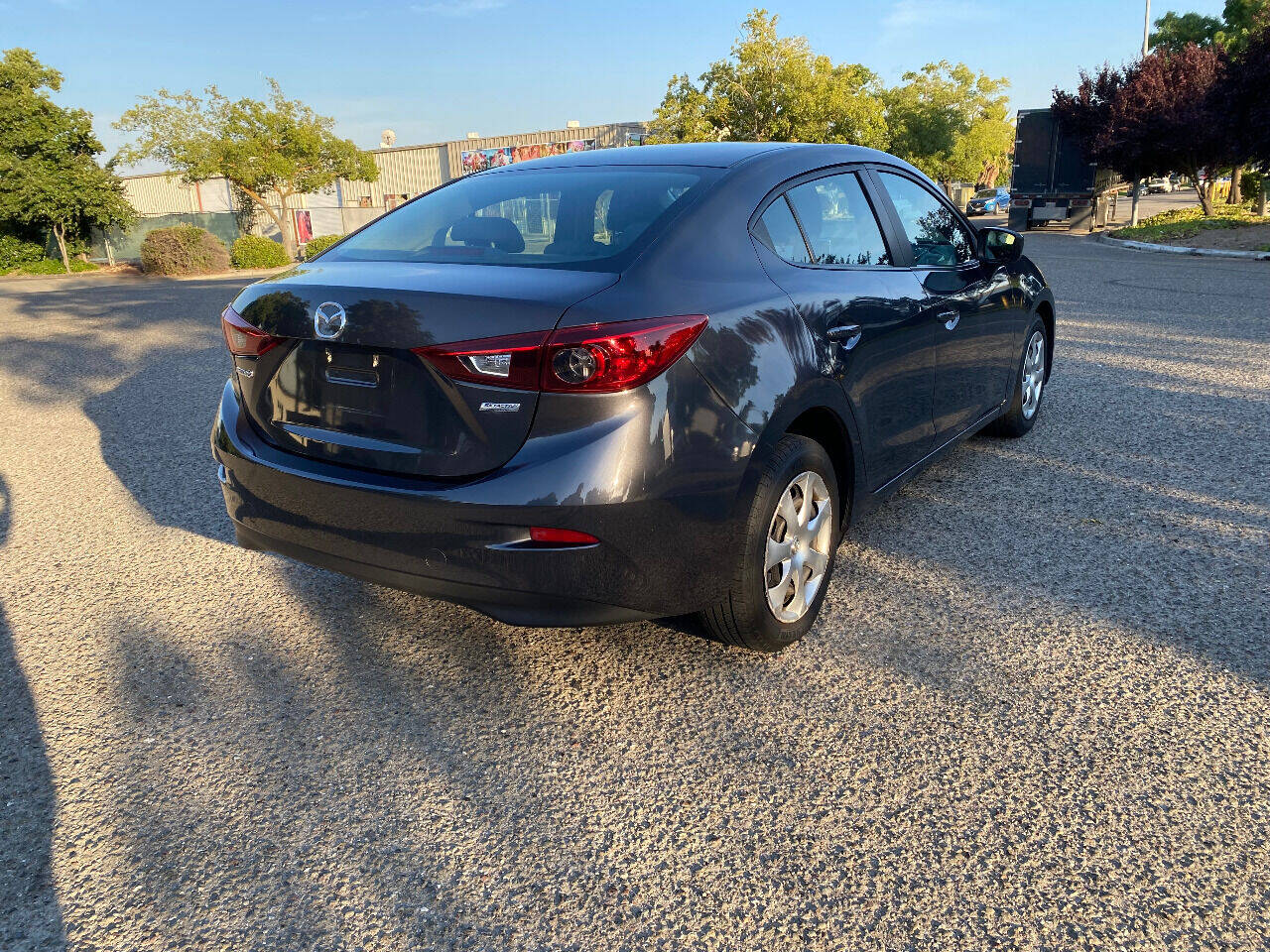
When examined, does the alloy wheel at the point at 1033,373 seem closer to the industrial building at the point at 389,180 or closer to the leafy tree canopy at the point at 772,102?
the leafy tree canopy at the point at 772,102

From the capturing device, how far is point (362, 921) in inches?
82.2

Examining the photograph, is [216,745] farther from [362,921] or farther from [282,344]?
[282,344]

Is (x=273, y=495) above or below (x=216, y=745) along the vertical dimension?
above

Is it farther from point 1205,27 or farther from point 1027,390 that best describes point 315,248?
point 1205,27

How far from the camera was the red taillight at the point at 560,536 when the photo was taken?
8.29 ft

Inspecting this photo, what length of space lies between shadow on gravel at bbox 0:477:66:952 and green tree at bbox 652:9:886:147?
36835mm

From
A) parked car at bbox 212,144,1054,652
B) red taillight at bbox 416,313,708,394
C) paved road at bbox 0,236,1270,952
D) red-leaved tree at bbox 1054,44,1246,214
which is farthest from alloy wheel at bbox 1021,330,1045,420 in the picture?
red-leaved tree at bbox 1054,44,1246,214

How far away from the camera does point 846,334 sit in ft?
10.7

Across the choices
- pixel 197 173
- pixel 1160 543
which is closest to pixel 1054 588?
pixel 1160 543

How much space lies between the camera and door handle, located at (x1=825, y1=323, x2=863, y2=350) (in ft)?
10.5

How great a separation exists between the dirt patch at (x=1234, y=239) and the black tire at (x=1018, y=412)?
1647 cm

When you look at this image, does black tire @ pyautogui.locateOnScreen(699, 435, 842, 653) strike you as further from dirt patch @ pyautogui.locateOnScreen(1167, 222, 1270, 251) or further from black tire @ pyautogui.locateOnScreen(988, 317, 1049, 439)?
dirt patch @ pyautogui.locateOnScreen(1167, 222, 1270, 251)

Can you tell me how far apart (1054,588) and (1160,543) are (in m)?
0.74

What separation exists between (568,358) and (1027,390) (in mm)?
3970
